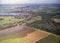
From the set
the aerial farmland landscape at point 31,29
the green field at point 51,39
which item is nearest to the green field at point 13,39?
the aerial farmland landscape at point 31,29

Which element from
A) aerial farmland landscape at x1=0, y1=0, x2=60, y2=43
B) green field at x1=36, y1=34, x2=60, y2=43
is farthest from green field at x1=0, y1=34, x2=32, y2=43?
green field at x1=36, y1=34, x2=60, y2=43

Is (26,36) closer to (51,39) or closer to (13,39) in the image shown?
(13,39)

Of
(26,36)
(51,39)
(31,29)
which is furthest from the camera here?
(31,29)

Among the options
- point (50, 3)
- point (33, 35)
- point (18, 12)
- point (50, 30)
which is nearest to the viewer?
point (33, 35)

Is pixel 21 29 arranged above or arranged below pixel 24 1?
below

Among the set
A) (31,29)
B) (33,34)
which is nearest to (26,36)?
(33,34)

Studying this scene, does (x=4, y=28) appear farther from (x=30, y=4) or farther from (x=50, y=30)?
(x=30, y=4)

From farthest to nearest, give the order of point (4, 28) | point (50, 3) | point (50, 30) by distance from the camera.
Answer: point (50, 3) → point (4, 28) → point (50, 30)

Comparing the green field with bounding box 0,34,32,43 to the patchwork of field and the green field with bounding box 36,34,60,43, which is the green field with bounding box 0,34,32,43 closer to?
the patchwork of field

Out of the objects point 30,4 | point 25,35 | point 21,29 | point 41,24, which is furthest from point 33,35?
point 30,4
